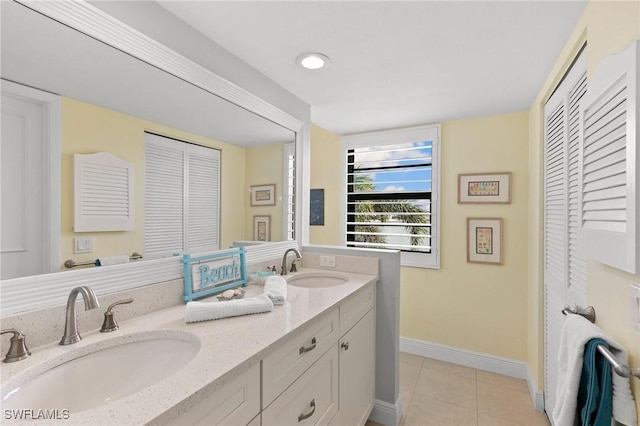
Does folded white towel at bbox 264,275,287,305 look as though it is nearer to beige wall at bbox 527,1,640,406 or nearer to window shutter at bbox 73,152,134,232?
window shutter at bbox 73,152,134,232

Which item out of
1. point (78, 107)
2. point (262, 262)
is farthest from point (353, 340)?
point (78, 107)

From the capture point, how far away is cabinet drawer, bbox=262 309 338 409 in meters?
1.04

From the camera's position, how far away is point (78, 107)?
1105 mm

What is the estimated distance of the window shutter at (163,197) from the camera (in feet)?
4.50

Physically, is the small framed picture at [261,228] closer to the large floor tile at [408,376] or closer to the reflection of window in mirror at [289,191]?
the reflection of window in mirror at [289,191]

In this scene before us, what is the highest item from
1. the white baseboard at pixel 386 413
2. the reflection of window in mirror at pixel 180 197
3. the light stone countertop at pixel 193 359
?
the reflection of window in mirror at pixel 180 197

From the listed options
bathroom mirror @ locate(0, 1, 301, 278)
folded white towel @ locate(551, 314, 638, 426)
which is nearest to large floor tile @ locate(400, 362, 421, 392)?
folded white towel @ locate(551, 314, 638, 426)

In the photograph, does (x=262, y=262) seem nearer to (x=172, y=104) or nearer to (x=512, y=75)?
(x=172, y=104)

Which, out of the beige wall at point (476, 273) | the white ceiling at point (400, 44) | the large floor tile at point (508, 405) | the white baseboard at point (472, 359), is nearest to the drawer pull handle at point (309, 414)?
the large floor tile at point (508, 405)

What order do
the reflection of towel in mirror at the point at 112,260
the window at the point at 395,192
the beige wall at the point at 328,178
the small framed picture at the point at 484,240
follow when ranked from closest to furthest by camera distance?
the reflection of towel in mirror at the point at 112,260 < the small framed picture at the point at 484,240 < the window at the point at 395,192 < the beige wall at the point at 328,178

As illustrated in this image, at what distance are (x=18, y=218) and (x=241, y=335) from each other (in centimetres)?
80

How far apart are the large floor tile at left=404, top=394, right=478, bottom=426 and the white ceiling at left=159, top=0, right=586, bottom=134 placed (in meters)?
2.31

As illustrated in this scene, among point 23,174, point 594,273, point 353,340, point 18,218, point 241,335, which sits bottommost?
point 353,340

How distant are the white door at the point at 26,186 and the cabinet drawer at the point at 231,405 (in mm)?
736
